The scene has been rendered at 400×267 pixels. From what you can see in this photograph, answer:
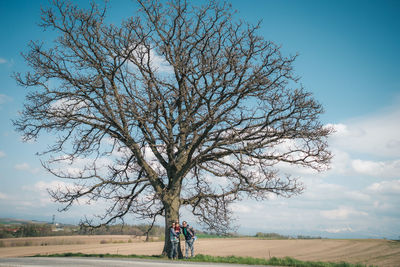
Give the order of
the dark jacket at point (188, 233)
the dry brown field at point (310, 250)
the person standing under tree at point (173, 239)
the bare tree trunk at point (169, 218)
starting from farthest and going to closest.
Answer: the dry brown field at point (310, 250)
the dark jacket at point (188, 233)
the bare tree trunk at point (169, 218)
the person standing under tree at point (173, 239)

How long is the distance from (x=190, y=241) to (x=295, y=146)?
685 centimetres

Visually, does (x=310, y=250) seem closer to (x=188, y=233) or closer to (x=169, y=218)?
(x=188, y=233)

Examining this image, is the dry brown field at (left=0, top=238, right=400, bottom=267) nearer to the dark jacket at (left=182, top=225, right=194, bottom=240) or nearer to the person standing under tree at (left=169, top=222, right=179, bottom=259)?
the person standing under tree at (left=169, top=222, right=179, bottom=259)

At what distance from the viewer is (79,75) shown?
1516 centimetres

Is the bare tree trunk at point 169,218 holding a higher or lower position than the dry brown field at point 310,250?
higher

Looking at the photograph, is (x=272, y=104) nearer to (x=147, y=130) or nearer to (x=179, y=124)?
(x=179, y=124)

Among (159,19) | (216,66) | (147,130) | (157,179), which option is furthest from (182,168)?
(159,19)

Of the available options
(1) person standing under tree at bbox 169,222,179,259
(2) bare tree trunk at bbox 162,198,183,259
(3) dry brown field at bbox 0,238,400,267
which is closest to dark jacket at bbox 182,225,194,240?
(2) bare tree trunk at bbox 162,198,183,259

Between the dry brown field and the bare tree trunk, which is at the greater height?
the bare tree trunk

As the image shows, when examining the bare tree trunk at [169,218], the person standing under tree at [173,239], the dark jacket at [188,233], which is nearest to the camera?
the person standing under tree at [173,239]

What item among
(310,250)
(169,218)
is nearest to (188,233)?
(169,218)

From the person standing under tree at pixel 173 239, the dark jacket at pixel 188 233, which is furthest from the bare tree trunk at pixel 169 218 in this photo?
the dark jacket at pixel 188 233

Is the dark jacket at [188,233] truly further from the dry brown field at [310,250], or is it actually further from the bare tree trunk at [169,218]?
the dry brown field at [310,250]

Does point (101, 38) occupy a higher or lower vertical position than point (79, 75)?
higher
